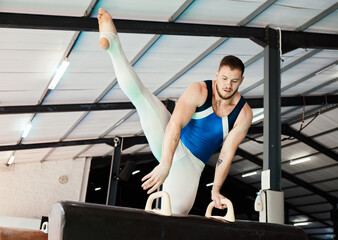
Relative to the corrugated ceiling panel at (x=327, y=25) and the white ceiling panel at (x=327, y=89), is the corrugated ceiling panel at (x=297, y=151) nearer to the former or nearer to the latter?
the white ceiling panel at (x=327, y=89)

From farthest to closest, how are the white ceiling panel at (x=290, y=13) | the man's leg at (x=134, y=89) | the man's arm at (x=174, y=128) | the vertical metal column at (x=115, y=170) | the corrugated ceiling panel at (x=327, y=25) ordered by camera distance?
the vertical metal column at (x=115, y=170) → the corrugated ceiling panel at (x=327, y=25) → the white ceiling panel at (x=290, y=13) → the man's leg at (x=134, y=89) → the man's arm at (x=174, y=128)

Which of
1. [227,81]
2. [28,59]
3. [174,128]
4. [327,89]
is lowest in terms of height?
[174,128]

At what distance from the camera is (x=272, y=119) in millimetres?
6617

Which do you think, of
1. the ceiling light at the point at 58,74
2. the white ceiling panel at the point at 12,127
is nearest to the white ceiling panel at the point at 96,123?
the white ceiling panel at the point at 12,127

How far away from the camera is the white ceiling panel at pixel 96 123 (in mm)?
11922

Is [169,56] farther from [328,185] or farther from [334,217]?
[334,217]

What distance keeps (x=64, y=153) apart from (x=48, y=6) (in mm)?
11933

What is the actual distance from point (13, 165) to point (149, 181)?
15962mm

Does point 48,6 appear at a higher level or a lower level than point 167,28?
lower

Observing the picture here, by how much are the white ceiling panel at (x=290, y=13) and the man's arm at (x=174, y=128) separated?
4.45 m

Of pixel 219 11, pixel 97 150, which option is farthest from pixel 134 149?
pixel 219 11

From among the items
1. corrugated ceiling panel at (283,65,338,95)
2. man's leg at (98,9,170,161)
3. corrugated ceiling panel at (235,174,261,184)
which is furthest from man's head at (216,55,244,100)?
corrugated ceiling panel at (235,174,261,184)

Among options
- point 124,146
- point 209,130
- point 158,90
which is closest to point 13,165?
point 124,146

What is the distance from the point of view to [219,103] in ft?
10.5
